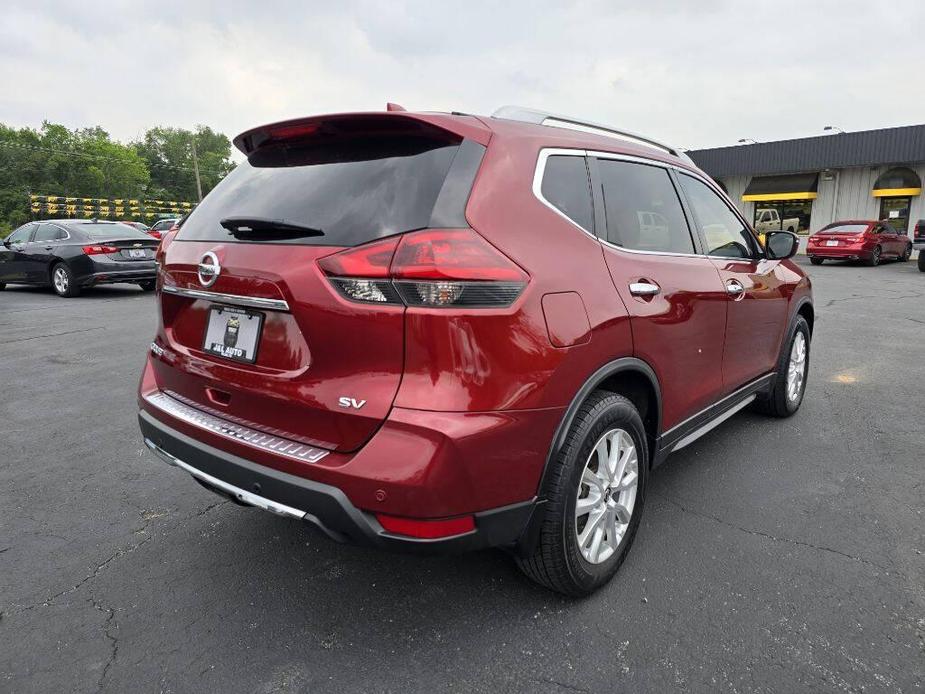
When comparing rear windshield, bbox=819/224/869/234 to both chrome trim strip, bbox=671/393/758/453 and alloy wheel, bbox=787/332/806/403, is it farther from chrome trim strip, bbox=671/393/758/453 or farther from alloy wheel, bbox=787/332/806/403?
chrome trim strip, bbox=671/393/758/453

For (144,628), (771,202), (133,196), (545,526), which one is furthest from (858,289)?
(133,196)

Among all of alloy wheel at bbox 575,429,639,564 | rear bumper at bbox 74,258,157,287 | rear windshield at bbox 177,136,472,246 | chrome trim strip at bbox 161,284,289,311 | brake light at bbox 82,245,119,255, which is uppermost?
rear windshield at bbox 177,136,472,246

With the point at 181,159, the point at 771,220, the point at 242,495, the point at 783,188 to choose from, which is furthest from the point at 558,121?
the point at 181,159

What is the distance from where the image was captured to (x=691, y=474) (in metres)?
3.57

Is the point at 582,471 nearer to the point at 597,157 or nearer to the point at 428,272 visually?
the point at 428,272

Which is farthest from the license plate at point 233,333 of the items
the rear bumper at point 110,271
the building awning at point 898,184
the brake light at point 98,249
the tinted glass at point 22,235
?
the building awning at point 898,184

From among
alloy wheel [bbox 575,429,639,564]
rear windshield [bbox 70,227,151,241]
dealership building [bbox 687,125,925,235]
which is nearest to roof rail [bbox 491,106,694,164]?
alloy wheel [bbox 575,429,639,564]

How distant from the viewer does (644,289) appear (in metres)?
2.53

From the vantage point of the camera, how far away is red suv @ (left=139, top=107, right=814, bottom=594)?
1.87m

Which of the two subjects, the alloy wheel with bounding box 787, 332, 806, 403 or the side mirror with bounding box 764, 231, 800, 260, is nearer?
the side mirror with bounding box 764, 231, 800, 260

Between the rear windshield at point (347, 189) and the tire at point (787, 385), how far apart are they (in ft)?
10.5

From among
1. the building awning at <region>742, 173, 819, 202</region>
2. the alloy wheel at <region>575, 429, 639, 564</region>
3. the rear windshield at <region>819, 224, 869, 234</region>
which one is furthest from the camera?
the building awning at <region>742, 173, 819, 202</region>

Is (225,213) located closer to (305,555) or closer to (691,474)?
(305,555)

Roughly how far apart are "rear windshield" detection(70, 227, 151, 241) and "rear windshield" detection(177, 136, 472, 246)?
10.9 meters
